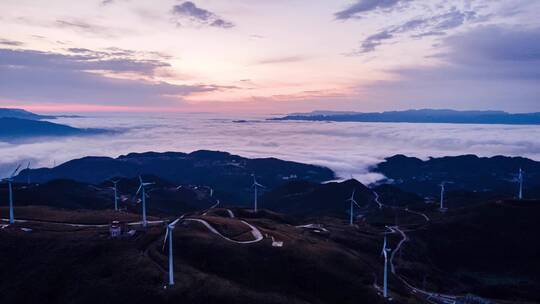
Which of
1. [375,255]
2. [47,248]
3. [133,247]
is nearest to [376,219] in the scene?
[375,255]

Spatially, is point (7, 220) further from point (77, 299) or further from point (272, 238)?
point (272, 238)

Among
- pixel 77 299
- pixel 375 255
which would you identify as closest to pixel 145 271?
pixel 77 299

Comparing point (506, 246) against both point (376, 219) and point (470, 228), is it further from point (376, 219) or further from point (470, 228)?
point (376, 219)

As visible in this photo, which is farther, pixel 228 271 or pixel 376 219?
pixel 376 219

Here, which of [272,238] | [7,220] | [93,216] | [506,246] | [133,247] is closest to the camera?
[133,247]

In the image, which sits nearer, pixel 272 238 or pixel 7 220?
pixel 272 238

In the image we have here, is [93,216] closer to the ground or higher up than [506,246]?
higher up

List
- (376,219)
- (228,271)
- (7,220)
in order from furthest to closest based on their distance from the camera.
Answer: (376,219) < (7,220) < (228,271)

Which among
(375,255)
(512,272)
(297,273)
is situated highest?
(297,273)

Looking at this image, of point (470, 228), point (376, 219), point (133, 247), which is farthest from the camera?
point (376, 219)
